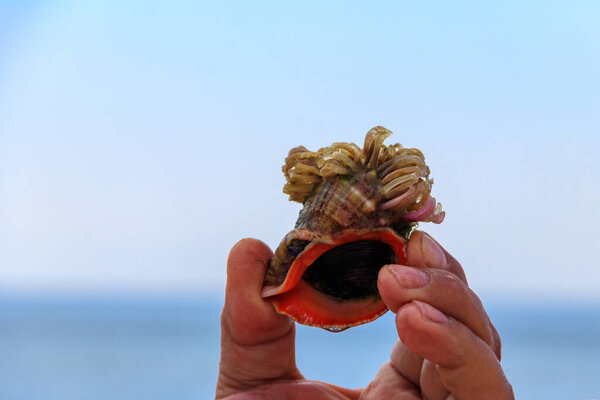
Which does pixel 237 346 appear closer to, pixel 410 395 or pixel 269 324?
pixel 269 324

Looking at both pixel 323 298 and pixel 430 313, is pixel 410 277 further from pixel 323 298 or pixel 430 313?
pixel 323 298

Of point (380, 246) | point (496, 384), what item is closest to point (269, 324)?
point (380, 246)

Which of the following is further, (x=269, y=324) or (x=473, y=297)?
(x=269, y=324)

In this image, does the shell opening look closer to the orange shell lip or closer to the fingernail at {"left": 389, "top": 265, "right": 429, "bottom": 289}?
the orange shell lip

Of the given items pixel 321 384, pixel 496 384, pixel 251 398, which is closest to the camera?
pixel 496 384

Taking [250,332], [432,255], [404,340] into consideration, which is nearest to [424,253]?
[432,255]

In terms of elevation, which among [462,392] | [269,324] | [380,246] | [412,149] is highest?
[412,149]

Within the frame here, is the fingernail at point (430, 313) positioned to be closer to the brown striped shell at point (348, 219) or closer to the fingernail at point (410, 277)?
the fingernail at point (410, 277)

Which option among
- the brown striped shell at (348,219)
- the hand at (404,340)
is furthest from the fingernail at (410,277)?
the brown striped shell at (348,219)

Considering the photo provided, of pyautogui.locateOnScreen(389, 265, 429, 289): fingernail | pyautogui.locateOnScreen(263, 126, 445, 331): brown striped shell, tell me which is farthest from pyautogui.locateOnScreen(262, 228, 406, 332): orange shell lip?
pyautogui.locateOnScreen(389, 265, 429, 289): fingernail

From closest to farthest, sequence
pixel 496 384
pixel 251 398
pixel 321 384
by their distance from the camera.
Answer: pixel 496 384 < pixel 251 398 < pixel 321 384
